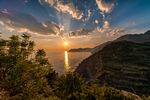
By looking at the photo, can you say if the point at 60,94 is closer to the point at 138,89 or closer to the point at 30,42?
the point at 30,42

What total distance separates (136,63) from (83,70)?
4269 centimetres

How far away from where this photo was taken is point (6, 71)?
6.82 meters

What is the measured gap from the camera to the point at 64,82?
9961 millimetres

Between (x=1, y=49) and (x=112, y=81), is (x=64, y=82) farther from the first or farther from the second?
(x=112, y=81)

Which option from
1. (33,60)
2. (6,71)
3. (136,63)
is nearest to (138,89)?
(136,63)

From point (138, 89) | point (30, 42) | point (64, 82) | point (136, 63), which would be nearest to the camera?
point (30, 42)

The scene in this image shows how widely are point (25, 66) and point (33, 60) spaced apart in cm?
223

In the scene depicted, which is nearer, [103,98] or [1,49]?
[1,49]

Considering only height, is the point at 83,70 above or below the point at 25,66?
below

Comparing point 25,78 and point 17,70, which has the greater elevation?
point 17,70

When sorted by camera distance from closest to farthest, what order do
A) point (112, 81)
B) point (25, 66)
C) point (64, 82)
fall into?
1. point (25, 66)
2. point (64, 82)
3. point (112, 81)

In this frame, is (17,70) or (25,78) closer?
(17,70)

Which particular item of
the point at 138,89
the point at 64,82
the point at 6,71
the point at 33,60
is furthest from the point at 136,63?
the point at 6,71

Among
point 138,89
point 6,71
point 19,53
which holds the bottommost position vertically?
point 138,89
